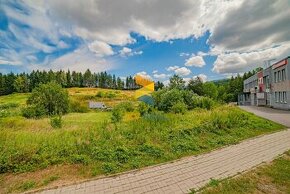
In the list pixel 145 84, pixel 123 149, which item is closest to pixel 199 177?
pixel 123 149

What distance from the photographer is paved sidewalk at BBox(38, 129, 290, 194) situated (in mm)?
6402

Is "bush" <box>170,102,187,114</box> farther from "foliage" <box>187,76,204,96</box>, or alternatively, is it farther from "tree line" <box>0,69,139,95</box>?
"tree line" <box>0,69,139,95</box>

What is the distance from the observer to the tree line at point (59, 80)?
347 feet

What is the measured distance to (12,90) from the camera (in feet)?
351

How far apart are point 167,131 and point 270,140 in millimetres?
4956

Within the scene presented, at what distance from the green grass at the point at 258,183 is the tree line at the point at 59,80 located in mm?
83461

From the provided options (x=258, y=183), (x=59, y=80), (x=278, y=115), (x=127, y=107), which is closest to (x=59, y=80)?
(x=59, y=80)

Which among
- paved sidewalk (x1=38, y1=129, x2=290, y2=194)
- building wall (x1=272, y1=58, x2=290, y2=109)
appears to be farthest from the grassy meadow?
building wall (x1=272, y1=58, x2=290, y2=109)

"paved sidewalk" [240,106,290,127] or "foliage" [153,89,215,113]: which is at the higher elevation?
"foliage" [153,89,215,113]

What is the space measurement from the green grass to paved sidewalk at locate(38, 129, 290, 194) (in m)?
0.39

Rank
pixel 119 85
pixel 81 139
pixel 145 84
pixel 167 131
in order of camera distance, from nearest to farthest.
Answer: pixel 81 139 → pixel 167 131 → pixel 145 84 → pixel 119 85

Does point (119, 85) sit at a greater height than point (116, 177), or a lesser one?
greater

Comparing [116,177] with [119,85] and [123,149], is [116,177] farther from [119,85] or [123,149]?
[119,85]

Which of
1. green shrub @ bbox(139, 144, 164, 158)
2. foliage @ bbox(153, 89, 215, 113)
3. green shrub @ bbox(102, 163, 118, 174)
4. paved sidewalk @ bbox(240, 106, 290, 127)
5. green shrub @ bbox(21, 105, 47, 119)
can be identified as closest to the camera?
green shrub @ bbox(102, 163, 118, 174)
